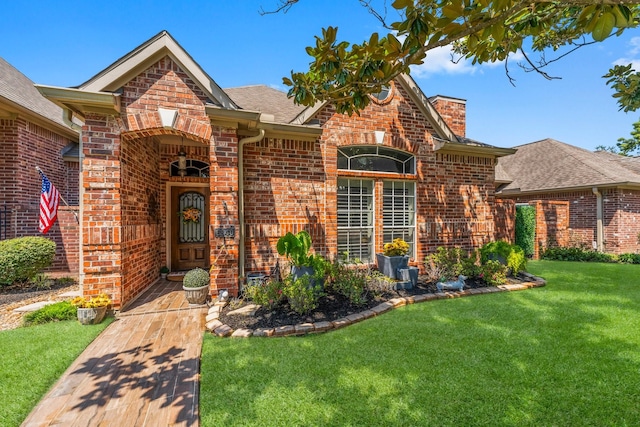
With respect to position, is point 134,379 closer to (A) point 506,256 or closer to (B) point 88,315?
(B) point 88,315

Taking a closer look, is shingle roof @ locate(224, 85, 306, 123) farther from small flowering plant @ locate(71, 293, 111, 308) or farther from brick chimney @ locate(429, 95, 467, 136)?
brick chimney @ locate(429, 95, 467, 136)

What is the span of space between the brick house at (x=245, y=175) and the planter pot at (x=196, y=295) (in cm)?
33

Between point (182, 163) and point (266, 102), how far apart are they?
2.74m

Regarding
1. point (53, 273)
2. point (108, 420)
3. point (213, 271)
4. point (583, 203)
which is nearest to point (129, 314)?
point (213, 271)

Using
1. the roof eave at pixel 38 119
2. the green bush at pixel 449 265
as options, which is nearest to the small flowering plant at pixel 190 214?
the roof eave at pixel 38 119

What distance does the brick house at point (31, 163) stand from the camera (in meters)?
7.21

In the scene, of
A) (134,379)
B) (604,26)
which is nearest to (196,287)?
(134,379)

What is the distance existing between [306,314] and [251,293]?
104cm

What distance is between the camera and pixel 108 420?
8.14 feet

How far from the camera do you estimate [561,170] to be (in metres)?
13.7

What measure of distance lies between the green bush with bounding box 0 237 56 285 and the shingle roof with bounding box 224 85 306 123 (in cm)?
585

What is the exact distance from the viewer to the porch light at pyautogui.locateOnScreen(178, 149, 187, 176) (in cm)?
698

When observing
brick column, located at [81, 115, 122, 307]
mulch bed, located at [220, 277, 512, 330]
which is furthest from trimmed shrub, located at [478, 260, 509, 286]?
brick column, located at [81, 115, 122, 307]

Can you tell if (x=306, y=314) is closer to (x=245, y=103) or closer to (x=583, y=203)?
(x=245, y=103)
